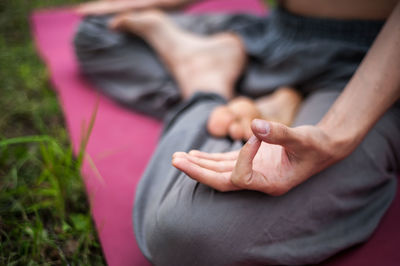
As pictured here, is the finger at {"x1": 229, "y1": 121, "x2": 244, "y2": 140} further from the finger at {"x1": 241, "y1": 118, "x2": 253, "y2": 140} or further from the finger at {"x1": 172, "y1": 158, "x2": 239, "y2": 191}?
the finger at {"x1": 172, "y1": 158, "x2": 239, "y2": 191}

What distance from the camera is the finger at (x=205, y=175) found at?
0.64 metres

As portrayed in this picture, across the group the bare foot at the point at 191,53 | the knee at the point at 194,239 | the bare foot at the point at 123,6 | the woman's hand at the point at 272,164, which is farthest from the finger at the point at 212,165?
the bare foot at the point at 123,6

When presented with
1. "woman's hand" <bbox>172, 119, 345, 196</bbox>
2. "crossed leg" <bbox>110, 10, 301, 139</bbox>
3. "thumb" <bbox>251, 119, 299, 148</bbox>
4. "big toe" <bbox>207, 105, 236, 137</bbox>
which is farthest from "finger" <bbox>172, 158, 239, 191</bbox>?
"crossed leg" <bbox>110, 10, 301, 139</bbox>

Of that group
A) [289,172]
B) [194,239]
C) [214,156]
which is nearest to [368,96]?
[289,172]

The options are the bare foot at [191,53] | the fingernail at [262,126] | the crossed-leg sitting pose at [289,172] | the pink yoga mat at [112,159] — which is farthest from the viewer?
the bare foot at [191,53]

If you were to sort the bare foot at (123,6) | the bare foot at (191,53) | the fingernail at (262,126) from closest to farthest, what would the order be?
the fingernail at (262,126) < the bare foot at (191,53) < the bare foot at (123,6)

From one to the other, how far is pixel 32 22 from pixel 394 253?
2.14 m

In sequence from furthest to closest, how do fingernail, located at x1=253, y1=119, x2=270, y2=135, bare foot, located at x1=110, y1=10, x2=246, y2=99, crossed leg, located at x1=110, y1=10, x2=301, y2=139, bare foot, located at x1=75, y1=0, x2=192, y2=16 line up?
bare foot, located at x1=75, y1=0, x2=192, y2=16, bare foot, located at x1=110, y1=10, x2=246, y2=99, crossed leg, located at x1=110, y1=10, x2=301, y2=139, fingernail, located at x1=253, y1=119, x2=270, y2=135

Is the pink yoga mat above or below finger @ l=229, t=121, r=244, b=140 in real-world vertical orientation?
below

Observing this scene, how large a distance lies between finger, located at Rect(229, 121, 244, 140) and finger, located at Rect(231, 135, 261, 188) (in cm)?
26

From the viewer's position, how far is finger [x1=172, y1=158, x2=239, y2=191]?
64 centimetres

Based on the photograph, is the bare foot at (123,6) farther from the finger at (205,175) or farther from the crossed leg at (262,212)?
the finger at (205,175)

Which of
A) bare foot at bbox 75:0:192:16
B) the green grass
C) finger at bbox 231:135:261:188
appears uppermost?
bare foot at bbox 75:0:192:16

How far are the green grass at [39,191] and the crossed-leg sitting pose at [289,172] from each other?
209 millimetres
